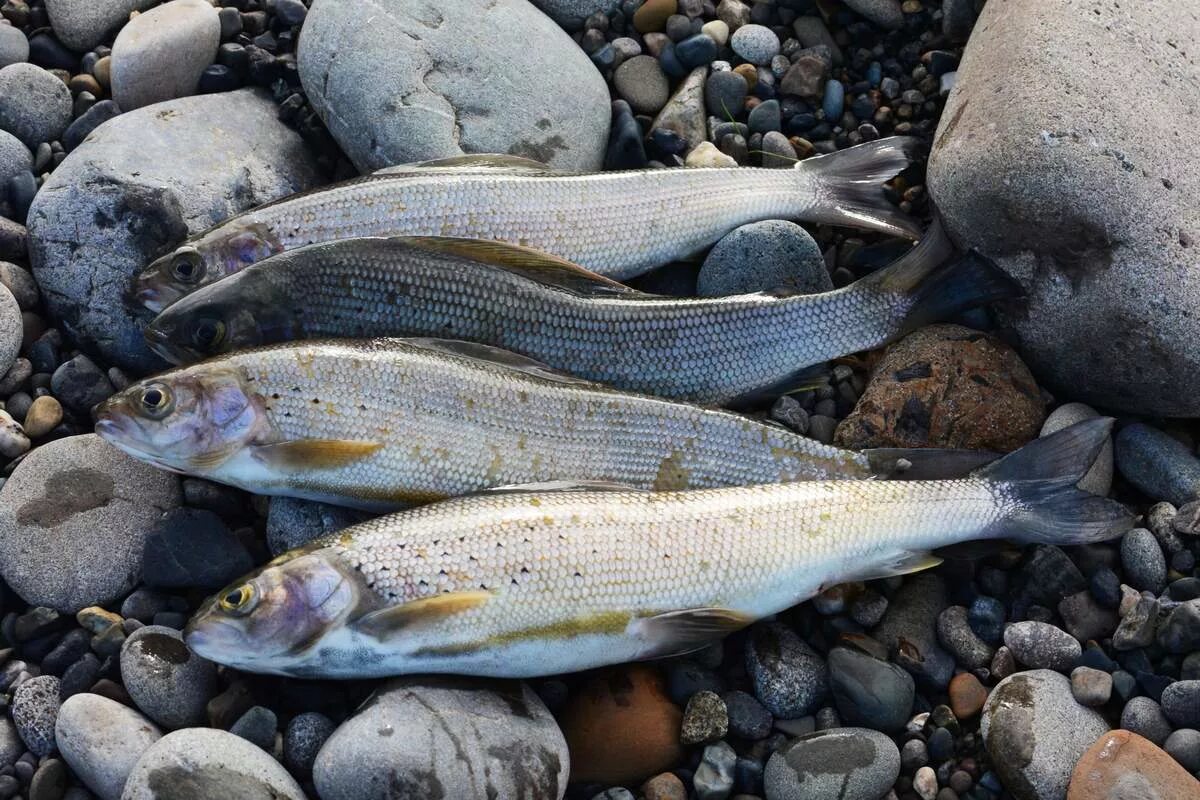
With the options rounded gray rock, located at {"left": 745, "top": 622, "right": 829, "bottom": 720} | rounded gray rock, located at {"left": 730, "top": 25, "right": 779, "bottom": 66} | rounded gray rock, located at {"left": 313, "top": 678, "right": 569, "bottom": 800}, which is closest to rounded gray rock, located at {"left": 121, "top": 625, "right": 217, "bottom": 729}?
rounded gray rock, located at {"left": 313, "top": 678, "right": 569, "bottom": 800}

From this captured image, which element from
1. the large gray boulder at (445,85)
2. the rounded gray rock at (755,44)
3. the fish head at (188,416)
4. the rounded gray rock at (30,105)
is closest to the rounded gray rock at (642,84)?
the large gray boulder at (445,85)

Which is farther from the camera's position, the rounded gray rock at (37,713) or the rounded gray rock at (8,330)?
the rounded gray rock at (8,330)

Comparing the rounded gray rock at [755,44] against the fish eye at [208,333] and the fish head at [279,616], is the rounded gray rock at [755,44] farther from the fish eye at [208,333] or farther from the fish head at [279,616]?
the fish head at [279,616]

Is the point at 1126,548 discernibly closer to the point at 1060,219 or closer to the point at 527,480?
the point at 1060,219

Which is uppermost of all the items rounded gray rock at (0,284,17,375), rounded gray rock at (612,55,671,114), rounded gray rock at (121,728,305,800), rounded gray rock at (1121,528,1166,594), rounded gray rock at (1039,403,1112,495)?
rounded gray rock at (612,55,671,114)

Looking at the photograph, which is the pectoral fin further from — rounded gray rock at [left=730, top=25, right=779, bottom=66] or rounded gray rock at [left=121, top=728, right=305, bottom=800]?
rounded gray rock at [left=730, top=25, right=779, bottom=66]

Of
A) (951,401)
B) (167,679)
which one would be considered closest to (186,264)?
(167,679)
